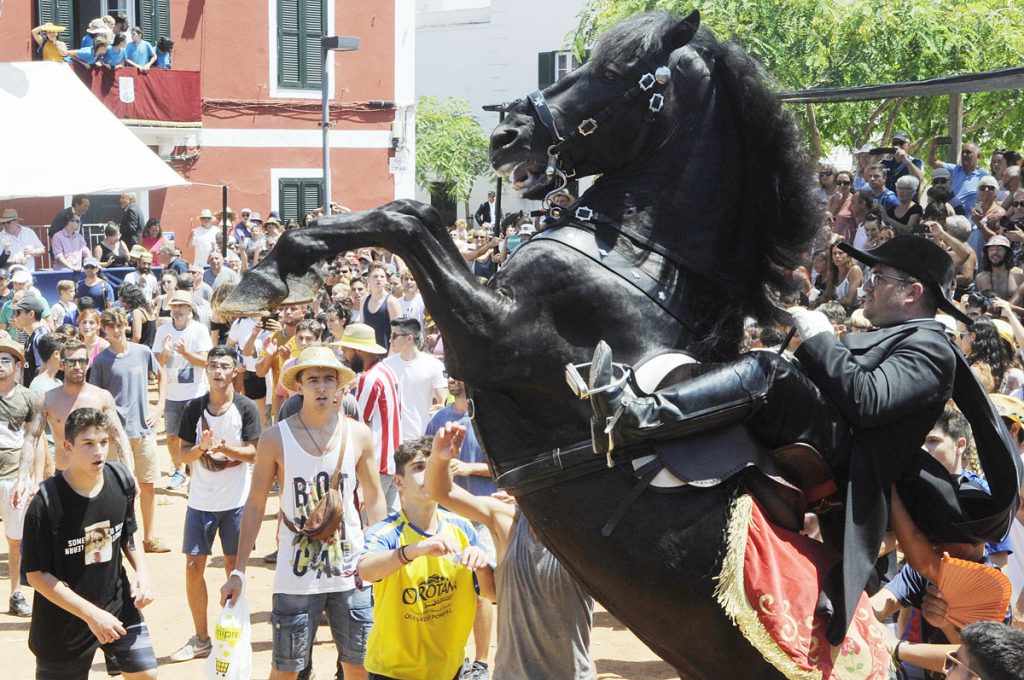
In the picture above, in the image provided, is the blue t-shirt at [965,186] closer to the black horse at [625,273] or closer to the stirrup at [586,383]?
the black horse at [625,273]

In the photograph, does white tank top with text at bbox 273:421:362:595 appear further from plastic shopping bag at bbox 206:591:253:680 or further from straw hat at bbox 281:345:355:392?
plastic shopping bag at bbox 206:591:253:680

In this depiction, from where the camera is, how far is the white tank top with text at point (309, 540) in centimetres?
719

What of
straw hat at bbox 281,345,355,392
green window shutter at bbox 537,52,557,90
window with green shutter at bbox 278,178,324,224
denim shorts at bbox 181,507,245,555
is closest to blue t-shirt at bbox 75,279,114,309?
denim shorts at bbox 181,507,245,555

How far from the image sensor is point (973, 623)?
439 centimetres

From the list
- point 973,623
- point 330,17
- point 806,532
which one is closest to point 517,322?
point 806,532

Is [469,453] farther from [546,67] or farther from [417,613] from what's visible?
[546,67]

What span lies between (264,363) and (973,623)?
9111mm

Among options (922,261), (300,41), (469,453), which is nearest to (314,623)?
(469,453)

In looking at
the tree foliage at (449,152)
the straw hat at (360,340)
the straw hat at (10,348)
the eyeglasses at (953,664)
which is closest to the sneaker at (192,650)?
the straw hat at (360,340)

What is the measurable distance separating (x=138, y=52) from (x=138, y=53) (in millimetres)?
21

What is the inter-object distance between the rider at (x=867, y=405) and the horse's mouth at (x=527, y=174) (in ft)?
2.54

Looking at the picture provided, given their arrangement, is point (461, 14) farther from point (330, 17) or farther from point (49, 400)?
point (49, 400)

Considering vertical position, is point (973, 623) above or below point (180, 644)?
above

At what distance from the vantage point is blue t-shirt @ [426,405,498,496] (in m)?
7.91
